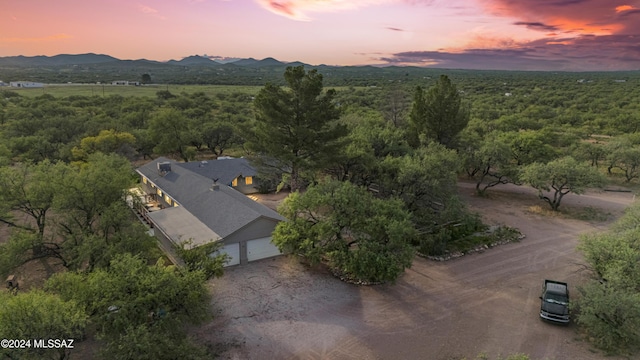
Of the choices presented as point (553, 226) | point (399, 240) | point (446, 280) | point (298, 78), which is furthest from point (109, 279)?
point (553, 226)

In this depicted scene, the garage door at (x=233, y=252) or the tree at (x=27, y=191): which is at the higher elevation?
the tree at (x=27, y=191)

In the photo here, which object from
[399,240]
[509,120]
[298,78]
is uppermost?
[298,78]

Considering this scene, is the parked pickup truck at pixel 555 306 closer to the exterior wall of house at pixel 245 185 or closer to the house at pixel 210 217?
the house at pixel 210 217

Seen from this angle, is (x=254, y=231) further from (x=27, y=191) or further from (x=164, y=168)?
(x=164, y=168)

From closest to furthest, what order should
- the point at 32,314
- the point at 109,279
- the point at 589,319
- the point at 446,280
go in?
1. the point at 32,314
2. the point at 109,279
3. the point at 589,319
4. the point at 446,280

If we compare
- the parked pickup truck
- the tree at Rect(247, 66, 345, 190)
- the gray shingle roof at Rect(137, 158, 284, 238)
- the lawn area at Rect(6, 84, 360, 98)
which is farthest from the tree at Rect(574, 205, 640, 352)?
the lawn area at Rect(6, 84, 360, 98)

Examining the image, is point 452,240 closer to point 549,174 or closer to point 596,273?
point 596,273

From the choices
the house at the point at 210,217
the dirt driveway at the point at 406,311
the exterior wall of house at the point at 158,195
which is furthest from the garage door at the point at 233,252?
the exterior wall of house at the point at 158,195
